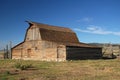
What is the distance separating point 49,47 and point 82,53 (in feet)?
20.7

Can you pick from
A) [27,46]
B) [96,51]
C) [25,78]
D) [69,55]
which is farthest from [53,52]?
[25,78]

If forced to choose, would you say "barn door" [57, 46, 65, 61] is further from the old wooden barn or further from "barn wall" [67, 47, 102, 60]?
"barn wall" [67, 47, 102, 60]

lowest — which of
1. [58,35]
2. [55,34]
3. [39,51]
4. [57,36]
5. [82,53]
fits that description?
[82,53]

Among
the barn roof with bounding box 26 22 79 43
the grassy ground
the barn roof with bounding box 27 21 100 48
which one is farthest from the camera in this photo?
the barn roof with bounding box 26 22 79 43

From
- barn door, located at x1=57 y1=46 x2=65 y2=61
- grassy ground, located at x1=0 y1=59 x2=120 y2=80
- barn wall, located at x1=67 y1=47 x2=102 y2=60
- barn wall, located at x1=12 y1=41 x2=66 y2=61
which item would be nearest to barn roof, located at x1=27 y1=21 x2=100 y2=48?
barn wall, located at x1=67 y1=47 x2=102 y2=60

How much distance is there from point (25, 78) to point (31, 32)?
30.9 m

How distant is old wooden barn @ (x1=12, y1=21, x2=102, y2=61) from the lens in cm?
4009

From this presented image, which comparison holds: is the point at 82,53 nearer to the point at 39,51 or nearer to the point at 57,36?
the point at 57,36

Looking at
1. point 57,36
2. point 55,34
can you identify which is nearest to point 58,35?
point 57,36

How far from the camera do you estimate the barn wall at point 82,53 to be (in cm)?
3994

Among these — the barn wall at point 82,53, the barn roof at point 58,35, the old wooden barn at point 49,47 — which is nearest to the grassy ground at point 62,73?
the barn wall at point 82,53

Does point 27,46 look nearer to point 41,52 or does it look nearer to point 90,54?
point 41,52

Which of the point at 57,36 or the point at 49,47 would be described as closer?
the point at 49,47

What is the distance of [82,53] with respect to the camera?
43.0m
